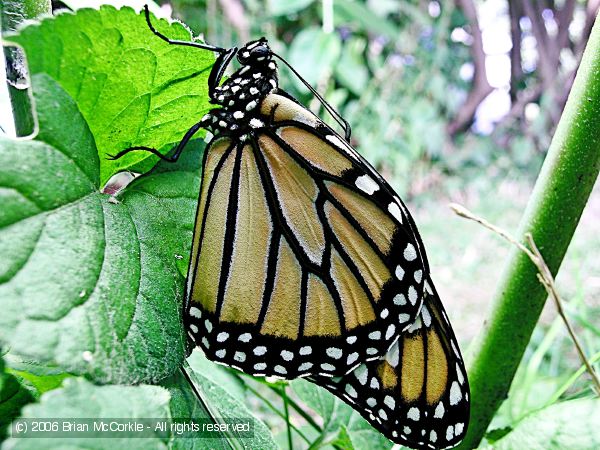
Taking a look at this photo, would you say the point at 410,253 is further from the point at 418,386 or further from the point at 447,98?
the point at 447,98

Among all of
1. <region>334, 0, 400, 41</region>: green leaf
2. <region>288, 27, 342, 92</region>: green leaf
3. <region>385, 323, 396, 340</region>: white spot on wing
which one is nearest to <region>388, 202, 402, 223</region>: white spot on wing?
<region>385, 323, 396, 340</region>: white spot on wing

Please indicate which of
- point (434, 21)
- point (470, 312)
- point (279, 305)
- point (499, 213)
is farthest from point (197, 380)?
point (434, 21)

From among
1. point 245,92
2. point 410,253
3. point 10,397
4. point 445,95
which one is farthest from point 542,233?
point 445,95

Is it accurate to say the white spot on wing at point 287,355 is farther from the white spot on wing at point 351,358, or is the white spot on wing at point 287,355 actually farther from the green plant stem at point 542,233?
the green plant stem at point 542,233

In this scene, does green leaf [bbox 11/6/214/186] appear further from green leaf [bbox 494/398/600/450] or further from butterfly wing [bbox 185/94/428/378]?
green leaf [bbox 494/398/600/450]

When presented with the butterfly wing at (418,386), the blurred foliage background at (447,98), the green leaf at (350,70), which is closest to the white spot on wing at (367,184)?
the butterfly wing at (418,386)

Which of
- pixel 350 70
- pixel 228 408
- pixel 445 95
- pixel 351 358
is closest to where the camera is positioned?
pixel 228 408
